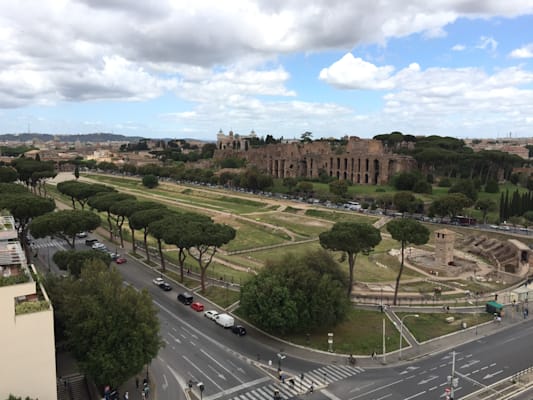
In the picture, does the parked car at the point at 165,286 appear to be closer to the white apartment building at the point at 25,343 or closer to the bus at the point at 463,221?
the white apartment building at the point at 25,343

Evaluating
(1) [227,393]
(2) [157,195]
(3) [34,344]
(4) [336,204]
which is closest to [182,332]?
(1) [227,393]

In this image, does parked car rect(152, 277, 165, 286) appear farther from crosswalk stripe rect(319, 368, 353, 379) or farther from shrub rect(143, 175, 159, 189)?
shrub rect(143, 175, 159, 189)

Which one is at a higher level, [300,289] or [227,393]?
[300,289]

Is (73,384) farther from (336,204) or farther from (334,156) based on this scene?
(334,156)

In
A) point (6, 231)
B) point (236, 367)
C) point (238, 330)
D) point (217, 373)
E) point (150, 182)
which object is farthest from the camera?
point (150, 182)

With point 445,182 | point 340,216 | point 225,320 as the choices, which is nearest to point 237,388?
point 225,320

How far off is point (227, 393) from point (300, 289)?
1167 cm

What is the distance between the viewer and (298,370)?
3353cm

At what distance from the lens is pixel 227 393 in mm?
→ 30344

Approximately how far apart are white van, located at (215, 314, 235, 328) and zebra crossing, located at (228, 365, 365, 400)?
33.3 feet

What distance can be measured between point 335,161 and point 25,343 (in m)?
130

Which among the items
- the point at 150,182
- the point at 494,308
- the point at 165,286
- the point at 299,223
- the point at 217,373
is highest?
the point at 150,182

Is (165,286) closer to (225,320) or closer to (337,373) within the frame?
(225,320)

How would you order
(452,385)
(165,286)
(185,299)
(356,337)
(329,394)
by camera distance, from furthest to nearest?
(165,286) < (185,299) < (356,337) < (452,385) < (329,394)
